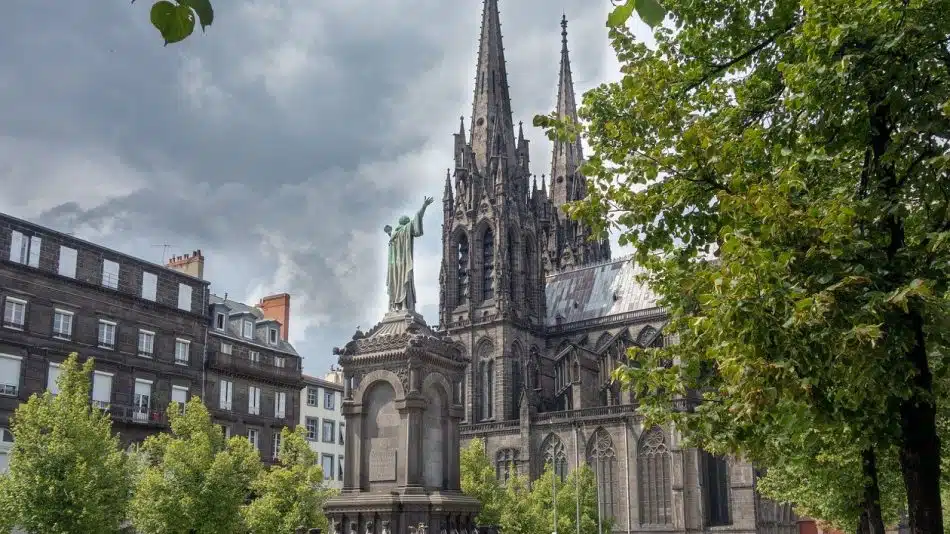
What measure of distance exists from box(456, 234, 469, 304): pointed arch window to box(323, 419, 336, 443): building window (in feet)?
54.7

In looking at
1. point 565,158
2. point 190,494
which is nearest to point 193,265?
point 190,494

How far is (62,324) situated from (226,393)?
1067 cm

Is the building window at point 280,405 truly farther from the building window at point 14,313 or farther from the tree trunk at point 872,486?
the tree trunk at point 872,486

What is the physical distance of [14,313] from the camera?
39781mm

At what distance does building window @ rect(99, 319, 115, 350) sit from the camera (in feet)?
143

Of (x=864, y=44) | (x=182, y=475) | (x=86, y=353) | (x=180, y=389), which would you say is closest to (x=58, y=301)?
(x=86, y=353)

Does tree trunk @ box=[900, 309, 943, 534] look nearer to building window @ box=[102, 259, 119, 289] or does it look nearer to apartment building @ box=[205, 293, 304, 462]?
building window @ box=[102, 259, 119, 289]

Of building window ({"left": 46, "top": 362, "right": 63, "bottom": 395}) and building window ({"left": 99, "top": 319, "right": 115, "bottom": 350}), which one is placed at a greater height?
building window ({"left": 99, "top": 319, "right": 115, "bottom": 350})

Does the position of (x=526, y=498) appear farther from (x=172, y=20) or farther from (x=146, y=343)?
(x=172, y=20)

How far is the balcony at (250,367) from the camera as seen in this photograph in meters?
49.6

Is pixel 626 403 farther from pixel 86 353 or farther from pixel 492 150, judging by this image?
pixel 86 353

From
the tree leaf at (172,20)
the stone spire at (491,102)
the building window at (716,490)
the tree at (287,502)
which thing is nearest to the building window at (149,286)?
the tree at (287,502)

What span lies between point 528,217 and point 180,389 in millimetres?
37223

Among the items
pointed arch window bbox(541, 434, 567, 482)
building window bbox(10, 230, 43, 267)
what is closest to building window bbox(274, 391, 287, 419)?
building window bbox(10, 230, 43, 267)
